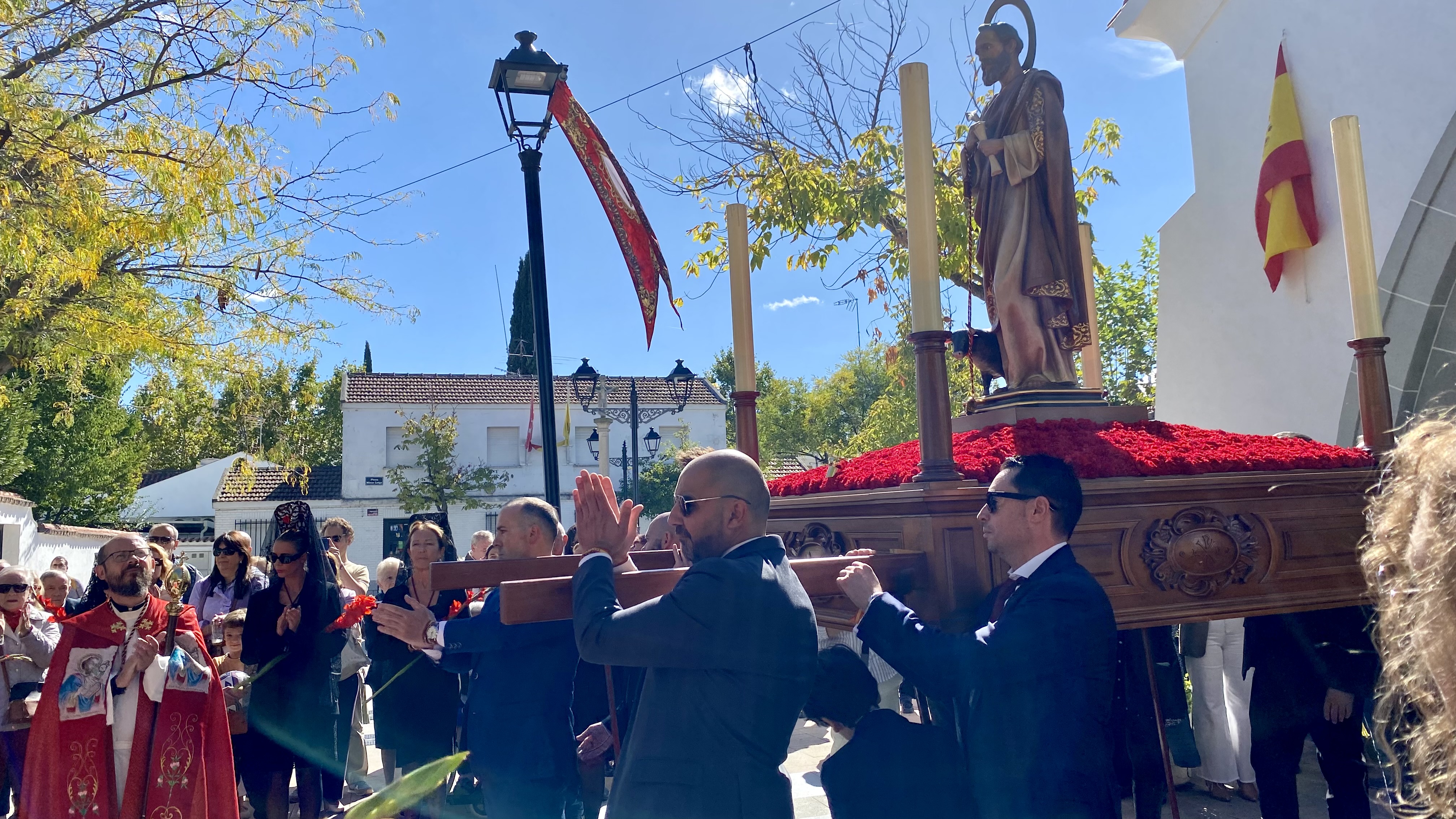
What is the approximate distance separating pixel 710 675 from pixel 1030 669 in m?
0.72

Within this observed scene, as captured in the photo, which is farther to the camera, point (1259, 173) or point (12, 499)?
point (12, 499)

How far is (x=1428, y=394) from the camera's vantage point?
6.06 metres

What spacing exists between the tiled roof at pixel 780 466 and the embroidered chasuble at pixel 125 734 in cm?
1532

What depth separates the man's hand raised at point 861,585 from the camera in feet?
7.18

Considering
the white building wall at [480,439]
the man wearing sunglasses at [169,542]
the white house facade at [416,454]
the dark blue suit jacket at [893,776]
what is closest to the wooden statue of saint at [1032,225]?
the dark blue suit jacket at [893,776]

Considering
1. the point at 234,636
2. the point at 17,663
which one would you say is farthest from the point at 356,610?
the point at 17,663

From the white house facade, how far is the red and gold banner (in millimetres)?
24005

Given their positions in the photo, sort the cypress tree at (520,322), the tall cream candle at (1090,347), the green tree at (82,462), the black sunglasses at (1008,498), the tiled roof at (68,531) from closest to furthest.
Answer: the black sunglasses at (1008,498), the tall cream candle at (1090,347), the tiled roof at (68,531), the green tree at (82,462), the cypress tree at (520,322)

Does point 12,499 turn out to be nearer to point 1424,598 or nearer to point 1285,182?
point 1285,182

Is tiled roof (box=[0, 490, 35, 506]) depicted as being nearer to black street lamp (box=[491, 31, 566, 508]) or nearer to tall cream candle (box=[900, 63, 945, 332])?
black street lamp (box=[491, 31, 566, 508])

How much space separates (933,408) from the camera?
2.49 meters

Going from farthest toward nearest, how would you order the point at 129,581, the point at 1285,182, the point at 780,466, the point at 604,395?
the point at 780,466 < the point at 604,395 < the point at 1285,182 < the point at 129,581

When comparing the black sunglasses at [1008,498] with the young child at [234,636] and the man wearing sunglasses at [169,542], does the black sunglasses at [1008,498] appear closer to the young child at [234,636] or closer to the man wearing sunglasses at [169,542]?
the young child at [234,636]

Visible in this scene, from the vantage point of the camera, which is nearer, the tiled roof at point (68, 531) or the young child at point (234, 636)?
the young child at point (234, 636)
